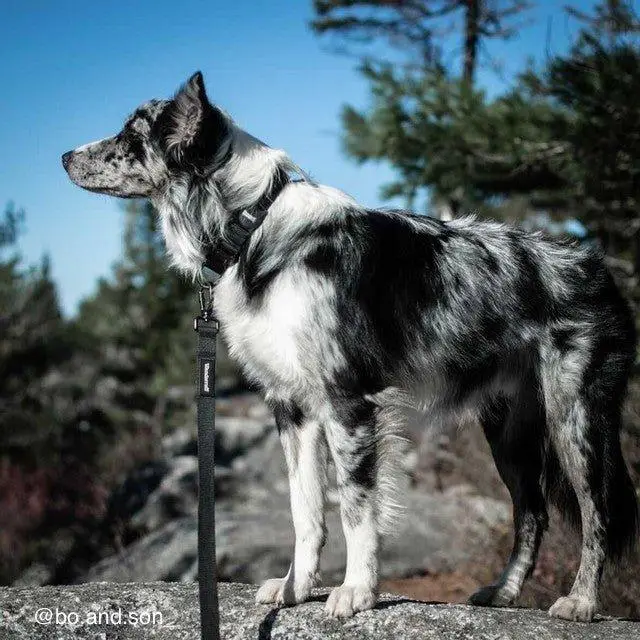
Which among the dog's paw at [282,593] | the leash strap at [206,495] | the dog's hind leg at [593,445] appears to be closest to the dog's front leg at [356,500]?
the dog's paw at [282,593]

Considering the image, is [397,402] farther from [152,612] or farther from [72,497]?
[72,497]

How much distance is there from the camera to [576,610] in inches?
150

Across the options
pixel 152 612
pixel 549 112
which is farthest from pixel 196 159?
pixel 549 112

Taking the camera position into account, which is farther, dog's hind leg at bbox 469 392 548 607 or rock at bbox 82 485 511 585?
rock at bbox 82 485 511 585

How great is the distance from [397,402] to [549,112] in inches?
179

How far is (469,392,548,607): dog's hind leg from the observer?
4191 mm

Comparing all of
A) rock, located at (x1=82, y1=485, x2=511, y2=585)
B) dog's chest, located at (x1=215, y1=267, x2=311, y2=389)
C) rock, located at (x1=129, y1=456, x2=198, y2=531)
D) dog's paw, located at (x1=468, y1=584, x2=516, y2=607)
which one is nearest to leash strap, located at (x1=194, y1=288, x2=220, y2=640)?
dog's chest, located at (x1=215, y1=267, x2=311, y2=389)

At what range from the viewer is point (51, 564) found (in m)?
14.5

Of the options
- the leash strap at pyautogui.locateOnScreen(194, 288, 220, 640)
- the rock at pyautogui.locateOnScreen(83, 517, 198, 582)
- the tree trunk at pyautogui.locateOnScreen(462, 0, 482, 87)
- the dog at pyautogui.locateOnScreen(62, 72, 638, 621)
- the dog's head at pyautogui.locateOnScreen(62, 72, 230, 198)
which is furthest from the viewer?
the tree trunk at pyautogui.locateOnScreen(462, 0, 482, 87)

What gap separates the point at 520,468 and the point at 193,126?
7.79 feet

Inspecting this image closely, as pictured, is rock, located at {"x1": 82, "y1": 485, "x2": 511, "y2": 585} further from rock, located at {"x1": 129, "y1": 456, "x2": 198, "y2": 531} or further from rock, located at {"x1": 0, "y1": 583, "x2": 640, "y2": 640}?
rock, located at {"x1": 0, "y1": 583, "x2": 640, "y2": 640}

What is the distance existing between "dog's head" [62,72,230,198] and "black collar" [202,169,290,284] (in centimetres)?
26

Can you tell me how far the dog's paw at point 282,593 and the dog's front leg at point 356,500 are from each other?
18 centimetres

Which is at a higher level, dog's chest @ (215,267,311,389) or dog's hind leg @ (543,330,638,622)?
dog's chest @ (215,267,311,389)
